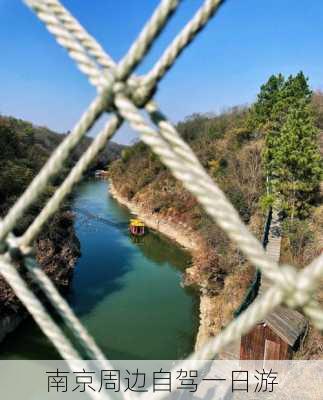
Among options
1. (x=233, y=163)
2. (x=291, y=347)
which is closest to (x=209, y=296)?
(x=291, y=347)

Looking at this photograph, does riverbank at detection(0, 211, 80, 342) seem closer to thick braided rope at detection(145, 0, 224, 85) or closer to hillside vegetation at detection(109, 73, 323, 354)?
hillside vegetation at detection(109, 73, 323, 354)

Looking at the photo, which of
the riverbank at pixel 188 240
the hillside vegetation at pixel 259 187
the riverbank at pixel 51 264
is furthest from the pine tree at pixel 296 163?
the riverbank at pixel 51 264

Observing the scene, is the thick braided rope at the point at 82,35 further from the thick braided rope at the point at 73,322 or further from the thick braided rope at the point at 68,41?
the thick braided rope at the point at 73,322

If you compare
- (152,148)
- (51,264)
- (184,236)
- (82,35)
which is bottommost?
(51,264)

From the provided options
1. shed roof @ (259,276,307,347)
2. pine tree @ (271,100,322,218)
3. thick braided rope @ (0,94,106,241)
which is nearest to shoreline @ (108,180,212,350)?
shed roof @ (259,276,307,347)

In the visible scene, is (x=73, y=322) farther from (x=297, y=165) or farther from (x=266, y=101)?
(x=266, y=101)

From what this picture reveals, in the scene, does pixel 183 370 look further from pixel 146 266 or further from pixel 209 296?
pixel 146 266

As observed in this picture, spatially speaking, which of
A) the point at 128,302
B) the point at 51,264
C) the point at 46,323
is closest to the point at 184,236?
the point at 128,302

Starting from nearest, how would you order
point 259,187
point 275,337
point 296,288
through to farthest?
1. point 296,288
2. point 275,337
3. point 259,187
